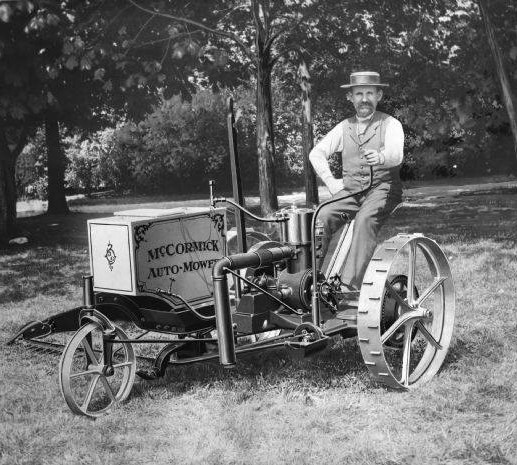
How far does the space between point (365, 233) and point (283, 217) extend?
713 mm

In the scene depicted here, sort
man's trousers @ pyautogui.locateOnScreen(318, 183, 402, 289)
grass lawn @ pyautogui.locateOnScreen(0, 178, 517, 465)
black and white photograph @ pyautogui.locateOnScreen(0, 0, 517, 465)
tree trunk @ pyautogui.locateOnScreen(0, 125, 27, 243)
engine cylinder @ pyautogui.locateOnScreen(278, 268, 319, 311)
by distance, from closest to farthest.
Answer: grass lawn @ pyautogui.locateOnScreen(0, 178, 517, 465)
black and white photograph @ pyautogui.locateOnScreen(0, 0, 517, 465)
engine cylinder @ pyautogui.locateOnScreen(278, 268, 319, 311)
man's trousers @ pyautogui.locateOnScreen(318, 183, 402, 289)
tree trunk @ pyautogui.locateOnScreen(0, 125, 27, 243)

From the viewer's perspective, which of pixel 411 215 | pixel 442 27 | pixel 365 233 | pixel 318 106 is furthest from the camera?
pixel 318 106

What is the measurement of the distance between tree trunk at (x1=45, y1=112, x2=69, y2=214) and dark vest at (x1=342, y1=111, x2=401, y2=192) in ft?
39.6

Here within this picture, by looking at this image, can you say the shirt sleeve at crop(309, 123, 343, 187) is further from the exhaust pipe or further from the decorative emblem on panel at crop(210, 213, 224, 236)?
the exhaust pipe

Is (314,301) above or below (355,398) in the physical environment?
above

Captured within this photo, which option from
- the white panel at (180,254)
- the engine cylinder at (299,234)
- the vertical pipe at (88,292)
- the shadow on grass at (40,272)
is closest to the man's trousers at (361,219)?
the engine cylinder at (299,234)

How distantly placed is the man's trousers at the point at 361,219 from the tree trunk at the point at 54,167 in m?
12.3

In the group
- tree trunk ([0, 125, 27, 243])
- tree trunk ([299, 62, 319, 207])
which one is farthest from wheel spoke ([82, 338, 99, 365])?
tree trunk ([299, 62, 319, 207])

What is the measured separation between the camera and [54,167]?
59.9ft

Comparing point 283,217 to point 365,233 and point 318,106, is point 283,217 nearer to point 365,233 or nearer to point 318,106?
point 365,233

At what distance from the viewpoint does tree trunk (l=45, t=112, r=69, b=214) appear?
18.0 meters

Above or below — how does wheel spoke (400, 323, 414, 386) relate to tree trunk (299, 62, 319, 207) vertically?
below

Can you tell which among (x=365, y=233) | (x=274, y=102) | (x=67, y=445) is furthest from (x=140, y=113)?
(x=67, y=445)

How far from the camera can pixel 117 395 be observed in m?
4.76
